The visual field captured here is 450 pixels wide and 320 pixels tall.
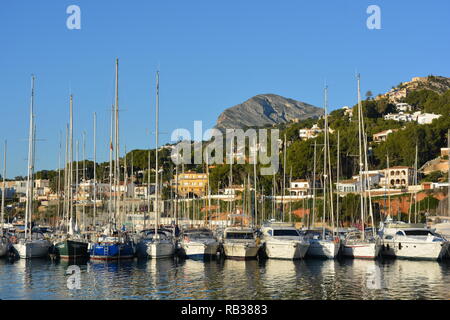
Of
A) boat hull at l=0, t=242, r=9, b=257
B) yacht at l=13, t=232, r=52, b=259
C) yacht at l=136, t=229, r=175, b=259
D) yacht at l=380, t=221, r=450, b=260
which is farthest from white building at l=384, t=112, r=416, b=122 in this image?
boat hull at l=0, t=242, r=9, b=257

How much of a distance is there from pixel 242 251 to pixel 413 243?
11.5 m

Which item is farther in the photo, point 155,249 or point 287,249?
point 155,249

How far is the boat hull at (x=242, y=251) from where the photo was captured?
40969 millimetres

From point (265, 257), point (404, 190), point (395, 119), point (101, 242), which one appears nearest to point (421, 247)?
point (265, 257)

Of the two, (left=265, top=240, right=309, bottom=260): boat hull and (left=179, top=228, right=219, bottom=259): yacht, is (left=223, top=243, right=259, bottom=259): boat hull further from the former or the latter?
(left=179, top=228, right=219, bottom=259): yacht

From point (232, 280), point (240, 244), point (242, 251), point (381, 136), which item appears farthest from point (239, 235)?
point (381, 136)

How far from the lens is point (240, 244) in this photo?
135 ft

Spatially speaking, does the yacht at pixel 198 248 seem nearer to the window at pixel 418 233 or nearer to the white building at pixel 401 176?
the window at pixel 418 233

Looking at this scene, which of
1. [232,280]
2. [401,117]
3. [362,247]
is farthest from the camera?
[401,117]

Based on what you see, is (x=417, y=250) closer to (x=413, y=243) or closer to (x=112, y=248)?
(x=413, y=243)

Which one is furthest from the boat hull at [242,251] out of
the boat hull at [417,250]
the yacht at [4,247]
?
the yacht at [4,247]

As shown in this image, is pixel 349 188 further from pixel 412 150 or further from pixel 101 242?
pixel 101 242

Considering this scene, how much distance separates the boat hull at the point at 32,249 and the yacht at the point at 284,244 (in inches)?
642

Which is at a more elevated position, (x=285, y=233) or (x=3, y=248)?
(x=285, y=233)
